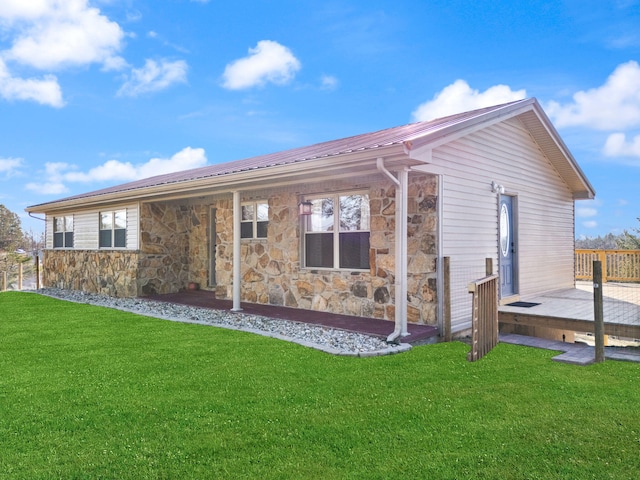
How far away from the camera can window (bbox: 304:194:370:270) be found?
7.83 meters

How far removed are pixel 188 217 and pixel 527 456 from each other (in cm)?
1139

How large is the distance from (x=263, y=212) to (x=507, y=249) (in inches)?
206

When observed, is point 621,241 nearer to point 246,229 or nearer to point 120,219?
point 246,229

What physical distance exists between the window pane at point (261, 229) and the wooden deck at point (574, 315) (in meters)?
5.00

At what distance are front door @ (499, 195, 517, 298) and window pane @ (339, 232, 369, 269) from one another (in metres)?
2.87

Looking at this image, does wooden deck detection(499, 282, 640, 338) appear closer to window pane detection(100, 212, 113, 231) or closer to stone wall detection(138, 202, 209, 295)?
stone wall detection(138, 202, 209, 295)

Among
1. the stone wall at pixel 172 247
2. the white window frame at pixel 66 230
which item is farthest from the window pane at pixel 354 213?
the white window frame at pixel 66 230

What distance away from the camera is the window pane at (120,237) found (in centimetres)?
1242

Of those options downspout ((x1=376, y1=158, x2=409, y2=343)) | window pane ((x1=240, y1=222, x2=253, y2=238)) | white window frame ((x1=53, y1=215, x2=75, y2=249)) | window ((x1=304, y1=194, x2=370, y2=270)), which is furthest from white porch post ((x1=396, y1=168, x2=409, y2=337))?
white window frame ((x1=53, y1=215, x2=75, y2=249))

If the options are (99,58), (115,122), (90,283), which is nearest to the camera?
(90,283)

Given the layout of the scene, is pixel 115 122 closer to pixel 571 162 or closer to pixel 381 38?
pixel 381 38

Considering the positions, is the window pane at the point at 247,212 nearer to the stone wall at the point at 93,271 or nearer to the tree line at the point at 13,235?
the stone wall at the point at 93,271

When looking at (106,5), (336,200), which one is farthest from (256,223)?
(106,5)

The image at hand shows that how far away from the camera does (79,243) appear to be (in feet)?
47.1
